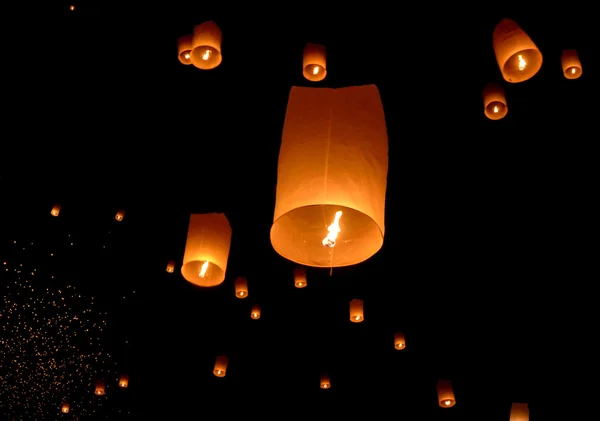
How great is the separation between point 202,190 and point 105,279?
149 centimetres

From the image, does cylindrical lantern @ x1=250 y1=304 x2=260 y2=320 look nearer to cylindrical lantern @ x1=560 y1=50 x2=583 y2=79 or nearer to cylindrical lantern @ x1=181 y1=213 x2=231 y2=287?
cylindrical lantern @ x1=181 y1=213 x2=231 y2=287

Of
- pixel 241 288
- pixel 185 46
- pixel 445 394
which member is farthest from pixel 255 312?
pixel 185 46

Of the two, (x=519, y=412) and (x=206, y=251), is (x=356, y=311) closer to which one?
(x=519, y=412)

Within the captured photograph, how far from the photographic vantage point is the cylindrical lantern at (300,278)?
14.0 feet

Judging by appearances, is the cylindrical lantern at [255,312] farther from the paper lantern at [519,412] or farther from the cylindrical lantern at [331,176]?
the cylindrical lantern at [331,176]

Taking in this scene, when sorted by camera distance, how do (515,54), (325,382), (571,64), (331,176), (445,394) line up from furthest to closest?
(325,382) → (445,394) → (571,64) → (515,54) → (331,176)

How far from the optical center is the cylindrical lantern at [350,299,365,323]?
432 centimetres

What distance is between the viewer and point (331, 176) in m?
1.48

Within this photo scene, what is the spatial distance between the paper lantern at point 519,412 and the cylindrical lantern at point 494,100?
2410 millimetres

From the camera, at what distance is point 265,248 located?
Result: 4.50 meters

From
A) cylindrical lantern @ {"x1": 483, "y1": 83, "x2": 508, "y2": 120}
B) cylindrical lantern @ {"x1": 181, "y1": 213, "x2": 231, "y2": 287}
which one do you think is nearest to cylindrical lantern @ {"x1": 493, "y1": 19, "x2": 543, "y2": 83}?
cylindrical lantern @ {"x1": 483, "y1": 83, "x2": 508, "y2": 120}

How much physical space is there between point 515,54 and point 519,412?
2.91m

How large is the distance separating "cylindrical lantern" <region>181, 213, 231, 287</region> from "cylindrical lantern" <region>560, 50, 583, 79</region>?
5.81 ft

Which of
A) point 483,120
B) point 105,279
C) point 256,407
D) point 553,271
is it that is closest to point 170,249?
→ point 105,279
